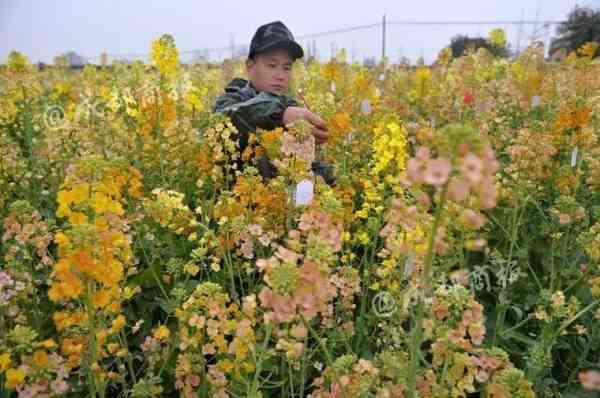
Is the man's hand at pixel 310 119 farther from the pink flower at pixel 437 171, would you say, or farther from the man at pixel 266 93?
the pink flower at pixel 437 171

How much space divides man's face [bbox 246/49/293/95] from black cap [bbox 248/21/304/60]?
4 centimetres

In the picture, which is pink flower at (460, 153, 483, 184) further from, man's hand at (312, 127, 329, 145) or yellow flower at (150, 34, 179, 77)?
yellow flower at (150, 34, 179, 77)

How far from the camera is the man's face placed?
3.13 m

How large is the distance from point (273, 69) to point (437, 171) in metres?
2.57

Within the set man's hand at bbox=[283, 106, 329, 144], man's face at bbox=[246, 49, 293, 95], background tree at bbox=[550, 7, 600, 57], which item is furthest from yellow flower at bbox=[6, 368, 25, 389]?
background tree at bbox=[550, 7, 600, 57]

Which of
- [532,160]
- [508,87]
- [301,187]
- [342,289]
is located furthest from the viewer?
[508,87]

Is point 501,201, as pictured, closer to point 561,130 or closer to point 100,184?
point 561,130

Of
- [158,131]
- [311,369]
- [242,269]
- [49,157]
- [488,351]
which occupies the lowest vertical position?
[311,369]

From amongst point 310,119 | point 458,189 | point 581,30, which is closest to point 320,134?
point 310,119

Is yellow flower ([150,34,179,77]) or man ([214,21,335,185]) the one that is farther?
man ([214,21,335,185])

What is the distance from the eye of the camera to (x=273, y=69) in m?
3.13

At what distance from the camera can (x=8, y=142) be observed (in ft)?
8.27

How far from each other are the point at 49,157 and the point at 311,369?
194 centimetres

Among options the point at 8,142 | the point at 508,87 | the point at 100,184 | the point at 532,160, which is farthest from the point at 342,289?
the point at 508,87
